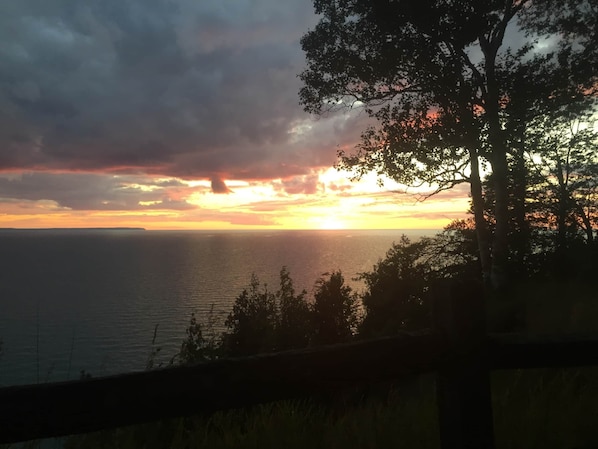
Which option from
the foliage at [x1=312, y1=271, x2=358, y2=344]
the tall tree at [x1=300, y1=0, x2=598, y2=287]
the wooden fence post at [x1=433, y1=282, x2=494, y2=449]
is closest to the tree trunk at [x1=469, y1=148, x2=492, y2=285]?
the tall tree at [x1=300, y1=0, x2=598, y2=287]

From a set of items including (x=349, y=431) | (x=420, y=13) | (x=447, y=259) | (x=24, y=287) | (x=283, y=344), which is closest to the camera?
(x=349, y=431)

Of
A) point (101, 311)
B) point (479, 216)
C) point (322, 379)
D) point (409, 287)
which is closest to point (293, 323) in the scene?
point (409, 287)

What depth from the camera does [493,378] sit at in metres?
6.77

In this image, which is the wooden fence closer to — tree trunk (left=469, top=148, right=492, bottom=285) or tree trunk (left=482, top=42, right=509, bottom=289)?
tree trunk (left=482, top=42, right=509, bottom=289)

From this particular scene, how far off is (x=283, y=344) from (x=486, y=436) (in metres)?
33.5

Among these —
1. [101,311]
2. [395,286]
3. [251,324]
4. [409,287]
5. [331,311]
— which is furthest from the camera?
[101,311]

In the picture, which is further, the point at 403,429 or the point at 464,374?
the point at 403,429

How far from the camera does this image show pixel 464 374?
10.5 feet

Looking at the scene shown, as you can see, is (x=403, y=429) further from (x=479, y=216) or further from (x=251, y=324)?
(x=251, y=324)

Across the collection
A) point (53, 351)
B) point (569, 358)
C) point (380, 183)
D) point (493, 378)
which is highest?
point (380, 183)

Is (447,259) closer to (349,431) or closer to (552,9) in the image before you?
(552,9)

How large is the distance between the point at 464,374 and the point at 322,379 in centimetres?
99

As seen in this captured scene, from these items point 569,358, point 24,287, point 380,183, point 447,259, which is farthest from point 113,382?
point 24,287

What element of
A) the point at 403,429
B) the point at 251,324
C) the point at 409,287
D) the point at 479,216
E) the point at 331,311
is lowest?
the point at 331,311
